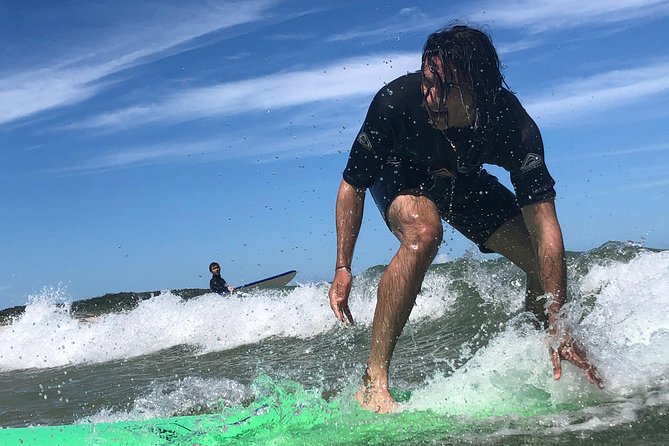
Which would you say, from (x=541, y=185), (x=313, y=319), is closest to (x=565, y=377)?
(x=541, y=185)

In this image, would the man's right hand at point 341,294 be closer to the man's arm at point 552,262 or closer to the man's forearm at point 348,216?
the man's forearm at point 348,216

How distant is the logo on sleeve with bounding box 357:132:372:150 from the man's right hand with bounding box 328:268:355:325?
0.63m

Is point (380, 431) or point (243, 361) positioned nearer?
point (380, 431)

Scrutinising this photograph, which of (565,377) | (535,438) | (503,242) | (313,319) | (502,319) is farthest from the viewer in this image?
(313,319)

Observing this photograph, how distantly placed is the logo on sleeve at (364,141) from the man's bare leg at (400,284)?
0.35 m

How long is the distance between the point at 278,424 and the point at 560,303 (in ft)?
4.67

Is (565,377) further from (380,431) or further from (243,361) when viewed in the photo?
(243,361)

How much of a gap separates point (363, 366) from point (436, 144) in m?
2.75

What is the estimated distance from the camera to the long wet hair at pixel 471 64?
335 centimetres

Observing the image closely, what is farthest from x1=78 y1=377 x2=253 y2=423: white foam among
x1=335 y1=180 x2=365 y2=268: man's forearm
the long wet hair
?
the long wet hair

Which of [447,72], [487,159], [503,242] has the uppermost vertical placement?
[447,72]

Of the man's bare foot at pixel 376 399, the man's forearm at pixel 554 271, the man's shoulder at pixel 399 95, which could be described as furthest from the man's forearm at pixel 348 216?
the man's forearm at pixel 554 271

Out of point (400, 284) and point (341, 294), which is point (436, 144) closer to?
point (400, 284)

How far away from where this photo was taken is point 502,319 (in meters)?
8.02
